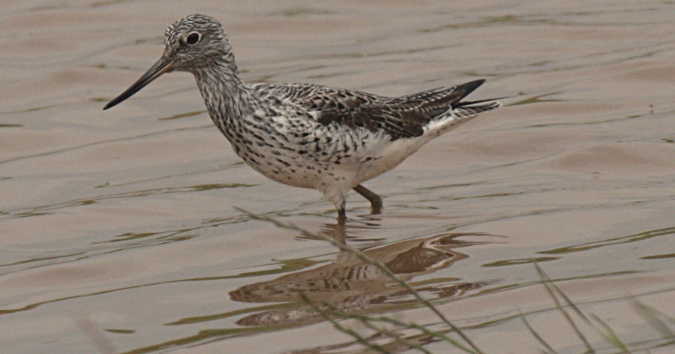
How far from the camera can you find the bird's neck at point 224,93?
26.2 ft

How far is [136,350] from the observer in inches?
236

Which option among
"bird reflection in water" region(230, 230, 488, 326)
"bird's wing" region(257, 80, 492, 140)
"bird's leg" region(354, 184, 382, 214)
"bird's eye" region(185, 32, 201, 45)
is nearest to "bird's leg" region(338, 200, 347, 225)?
"bird's leg" region(354, 184, 382, 214)

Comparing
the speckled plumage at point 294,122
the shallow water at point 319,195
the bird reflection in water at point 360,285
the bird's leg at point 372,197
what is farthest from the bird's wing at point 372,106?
the bird reflection in water at point 360,285

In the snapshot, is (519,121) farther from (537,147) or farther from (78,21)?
(78,21)

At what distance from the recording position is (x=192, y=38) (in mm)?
8211

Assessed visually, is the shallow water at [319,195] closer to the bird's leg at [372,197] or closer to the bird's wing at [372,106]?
the bird's leg at [372,197]

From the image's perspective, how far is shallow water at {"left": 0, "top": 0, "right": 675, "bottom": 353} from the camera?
6.35m

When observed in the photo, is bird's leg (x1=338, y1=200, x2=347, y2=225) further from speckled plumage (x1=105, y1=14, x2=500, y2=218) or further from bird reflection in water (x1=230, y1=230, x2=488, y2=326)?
bird reflection in water (x1=230, y1=230, x2=488, y2=326)

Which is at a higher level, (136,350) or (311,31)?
(311,31)

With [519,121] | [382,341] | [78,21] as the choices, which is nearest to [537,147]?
[519,121]

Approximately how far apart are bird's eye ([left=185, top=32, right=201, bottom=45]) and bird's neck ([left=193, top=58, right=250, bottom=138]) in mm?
224

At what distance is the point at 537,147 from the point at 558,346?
464 cm

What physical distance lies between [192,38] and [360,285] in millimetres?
2397

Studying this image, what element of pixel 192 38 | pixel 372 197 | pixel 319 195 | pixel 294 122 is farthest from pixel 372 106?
pixel 192 38
